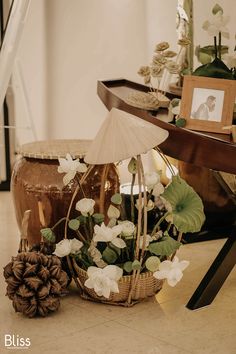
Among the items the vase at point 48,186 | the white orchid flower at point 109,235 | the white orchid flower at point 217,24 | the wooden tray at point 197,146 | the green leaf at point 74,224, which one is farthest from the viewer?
the vase at point 48,186

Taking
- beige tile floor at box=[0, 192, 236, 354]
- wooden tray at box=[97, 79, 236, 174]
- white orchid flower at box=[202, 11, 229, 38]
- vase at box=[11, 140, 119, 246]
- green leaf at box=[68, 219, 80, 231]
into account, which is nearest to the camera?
beige tile floor at box=[0, 192, 236, 354]

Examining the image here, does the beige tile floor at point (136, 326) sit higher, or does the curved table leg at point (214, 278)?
the curved table leg at point (214, 278)

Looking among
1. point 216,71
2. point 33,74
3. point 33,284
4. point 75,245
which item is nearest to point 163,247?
point 75,245

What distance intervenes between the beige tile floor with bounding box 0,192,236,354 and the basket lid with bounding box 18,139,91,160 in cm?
49

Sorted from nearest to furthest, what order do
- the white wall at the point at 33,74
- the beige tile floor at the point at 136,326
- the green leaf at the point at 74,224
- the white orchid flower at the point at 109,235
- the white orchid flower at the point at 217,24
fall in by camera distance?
the beige tile floor at the point at 136,326, the white orchid flower at the point at 109,235, the green leaf at the point at 74,224, the white orchid flower at the point at 217,24, the white wall at the point at 33,74

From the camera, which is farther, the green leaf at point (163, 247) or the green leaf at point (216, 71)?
the green leaf at point (216, 71)

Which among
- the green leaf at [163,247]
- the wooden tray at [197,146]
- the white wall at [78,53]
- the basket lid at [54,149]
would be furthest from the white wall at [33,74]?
the green leaf at [163,247]

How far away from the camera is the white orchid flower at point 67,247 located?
210 centimetres

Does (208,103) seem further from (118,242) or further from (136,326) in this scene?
(136,326)

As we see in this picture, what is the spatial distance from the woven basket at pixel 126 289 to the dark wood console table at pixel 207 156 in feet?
0.43

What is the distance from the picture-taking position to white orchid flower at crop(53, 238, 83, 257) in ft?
6.89

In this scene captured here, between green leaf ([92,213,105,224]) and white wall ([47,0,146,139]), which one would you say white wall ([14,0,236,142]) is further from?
green leaf ([92,213,105,224])

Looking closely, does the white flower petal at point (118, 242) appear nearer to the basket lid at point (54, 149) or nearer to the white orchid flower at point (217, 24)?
the basket lid at point (54, 149)

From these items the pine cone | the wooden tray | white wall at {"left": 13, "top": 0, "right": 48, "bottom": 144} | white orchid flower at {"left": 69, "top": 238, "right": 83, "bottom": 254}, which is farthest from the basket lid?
white wall at {"left": 13, "top": 0, "right": 48, "bottom": 144}
